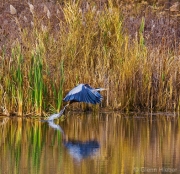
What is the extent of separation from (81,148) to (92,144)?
1.16 ft

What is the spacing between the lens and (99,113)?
38.9 feet

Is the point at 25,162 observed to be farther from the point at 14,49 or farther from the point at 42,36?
the point at 42,36

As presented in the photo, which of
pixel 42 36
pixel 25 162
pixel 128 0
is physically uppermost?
pixel 128 0

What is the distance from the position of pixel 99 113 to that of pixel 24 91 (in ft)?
4.59

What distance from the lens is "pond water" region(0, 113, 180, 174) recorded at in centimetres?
692

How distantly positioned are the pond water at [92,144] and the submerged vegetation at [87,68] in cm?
39

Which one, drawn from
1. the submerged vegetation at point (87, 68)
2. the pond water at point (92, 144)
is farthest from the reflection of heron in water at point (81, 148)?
the submerged vegetation at point (87, 68)

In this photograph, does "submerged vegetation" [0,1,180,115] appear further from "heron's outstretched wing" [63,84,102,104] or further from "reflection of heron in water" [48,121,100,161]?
"reflection of heron in water" [48,121,100,161]

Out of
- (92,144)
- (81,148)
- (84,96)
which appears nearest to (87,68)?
(84,96)

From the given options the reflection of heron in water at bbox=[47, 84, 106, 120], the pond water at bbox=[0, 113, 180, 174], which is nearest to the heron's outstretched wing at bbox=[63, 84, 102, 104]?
the reflection of heron in water at bbox=[47, 84, 106, 120]

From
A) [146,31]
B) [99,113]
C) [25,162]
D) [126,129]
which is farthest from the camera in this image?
[146,31]

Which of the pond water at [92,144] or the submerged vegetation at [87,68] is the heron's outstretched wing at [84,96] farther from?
the submerged vegetation at [87,68]

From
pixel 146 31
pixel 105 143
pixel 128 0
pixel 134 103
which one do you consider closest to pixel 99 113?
pixel 134 103

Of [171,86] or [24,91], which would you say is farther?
[171,86]
